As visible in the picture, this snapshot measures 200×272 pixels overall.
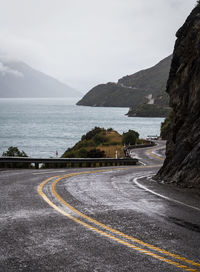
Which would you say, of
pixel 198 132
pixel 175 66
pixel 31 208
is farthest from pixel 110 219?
pixel 175 66

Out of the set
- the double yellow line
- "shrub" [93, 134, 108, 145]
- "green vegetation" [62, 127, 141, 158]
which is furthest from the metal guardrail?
"shrub" [93, 134, 108, 145]

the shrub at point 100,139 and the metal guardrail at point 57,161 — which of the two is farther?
the shrub at point 100,139

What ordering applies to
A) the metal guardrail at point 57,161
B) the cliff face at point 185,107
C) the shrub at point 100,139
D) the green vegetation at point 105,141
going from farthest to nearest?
the shrub at point 100,139 < the green vegetation at point 105,141 < the metal guardrail at point 57,161 < the cliff face at point 185,107

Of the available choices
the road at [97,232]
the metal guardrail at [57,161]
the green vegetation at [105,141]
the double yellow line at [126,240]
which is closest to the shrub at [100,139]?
the green vegetation at [105,141]

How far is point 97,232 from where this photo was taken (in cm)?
643

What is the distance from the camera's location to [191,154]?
13.9 metres

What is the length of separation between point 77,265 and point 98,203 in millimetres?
4462

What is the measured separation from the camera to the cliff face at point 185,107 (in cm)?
1432

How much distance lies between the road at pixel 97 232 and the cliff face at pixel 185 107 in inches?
146

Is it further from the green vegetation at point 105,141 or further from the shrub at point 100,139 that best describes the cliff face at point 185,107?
the shrub at point 100,139

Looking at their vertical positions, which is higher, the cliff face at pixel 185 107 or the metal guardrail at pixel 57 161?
the cliff face at pixel 185 107

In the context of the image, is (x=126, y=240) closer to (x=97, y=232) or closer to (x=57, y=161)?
(x=97, y=232)

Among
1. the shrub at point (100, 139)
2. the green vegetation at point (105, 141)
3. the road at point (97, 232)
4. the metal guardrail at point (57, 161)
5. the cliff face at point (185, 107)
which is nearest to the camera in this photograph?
the road at point (97, 232)

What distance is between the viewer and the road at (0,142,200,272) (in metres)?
4.91
